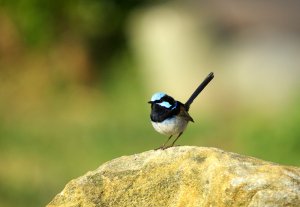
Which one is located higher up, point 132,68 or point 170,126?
point 132,68

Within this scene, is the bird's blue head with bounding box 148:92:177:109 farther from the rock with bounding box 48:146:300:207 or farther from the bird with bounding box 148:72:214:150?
the rock with bounding box 48:146:300:207

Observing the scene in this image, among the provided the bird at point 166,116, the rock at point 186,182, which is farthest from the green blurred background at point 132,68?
the rock at point 186,182

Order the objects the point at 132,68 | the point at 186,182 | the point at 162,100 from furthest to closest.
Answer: the point at 132,68 → the point at 162,100 → the point at 186,182

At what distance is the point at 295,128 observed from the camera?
57.2 ft

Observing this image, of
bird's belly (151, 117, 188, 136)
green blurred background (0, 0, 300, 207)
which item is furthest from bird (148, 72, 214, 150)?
green blurred background (0, 0, 300, 207)

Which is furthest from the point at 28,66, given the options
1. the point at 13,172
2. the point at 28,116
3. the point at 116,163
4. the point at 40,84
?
the point at 116,163

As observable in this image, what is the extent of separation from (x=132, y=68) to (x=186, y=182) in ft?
64.5

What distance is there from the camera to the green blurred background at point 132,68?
2091 cm

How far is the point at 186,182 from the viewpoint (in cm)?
746

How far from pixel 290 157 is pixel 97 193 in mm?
9345

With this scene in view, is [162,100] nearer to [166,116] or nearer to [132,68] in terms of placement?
[166,116]

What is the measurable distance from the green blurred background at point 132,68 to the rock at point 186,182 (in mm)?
11508

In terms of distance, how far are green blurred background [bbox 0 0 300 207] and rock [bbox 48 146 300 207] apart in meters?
11.5

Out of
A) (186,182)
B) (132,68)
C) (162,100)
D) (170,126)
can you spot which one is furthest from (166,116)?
(132,68)
